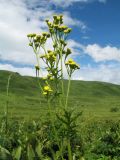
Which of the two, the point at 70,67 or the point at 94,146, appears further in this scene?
the point at 94,146

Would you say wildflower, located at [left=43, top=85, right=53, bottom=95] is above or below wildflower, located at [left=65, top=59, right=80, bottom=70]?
below

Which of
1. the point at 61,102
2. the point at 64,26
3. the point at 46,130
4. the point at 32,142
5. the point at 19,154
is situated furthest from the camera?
the point at 46,130

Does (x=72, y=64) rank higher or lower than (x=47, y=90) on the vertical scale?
higher

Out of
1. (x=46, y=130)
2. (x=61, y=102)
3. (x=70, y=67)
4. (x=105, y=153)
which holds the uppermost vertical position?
(x=70, y=67)

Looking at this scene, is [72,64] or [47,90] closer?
[47,90]

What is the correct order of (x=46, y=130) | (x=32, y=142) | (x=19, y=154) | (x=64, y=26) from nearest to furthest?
(x=19, y=154) → (x=32, y=142) → (x=64, y=26) → (x=46, y=130)

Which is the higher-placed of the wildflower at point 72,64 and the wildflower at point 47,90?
the wildflower at point 72,64

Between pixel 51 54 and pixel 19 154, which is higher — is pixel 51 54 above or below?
above

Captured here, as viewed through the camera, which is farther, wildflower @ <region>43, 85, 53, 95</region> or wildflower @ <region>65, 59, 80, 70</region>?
wildflower @ <region>65, 59, 80, 70</region>

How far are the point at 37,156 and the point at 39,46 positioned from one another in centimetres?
296

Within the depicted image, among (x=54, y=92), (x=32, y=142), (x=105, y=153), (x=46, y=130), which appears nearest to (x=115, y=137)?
(x=105, y=153)

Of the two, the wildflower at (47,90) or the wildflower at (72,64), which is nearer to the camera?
the wildflower at (47,90)

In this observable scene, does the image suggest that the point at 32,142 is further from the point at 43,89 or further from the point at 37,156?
the point at 43,89

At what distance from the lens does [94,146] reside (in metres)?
9.95
